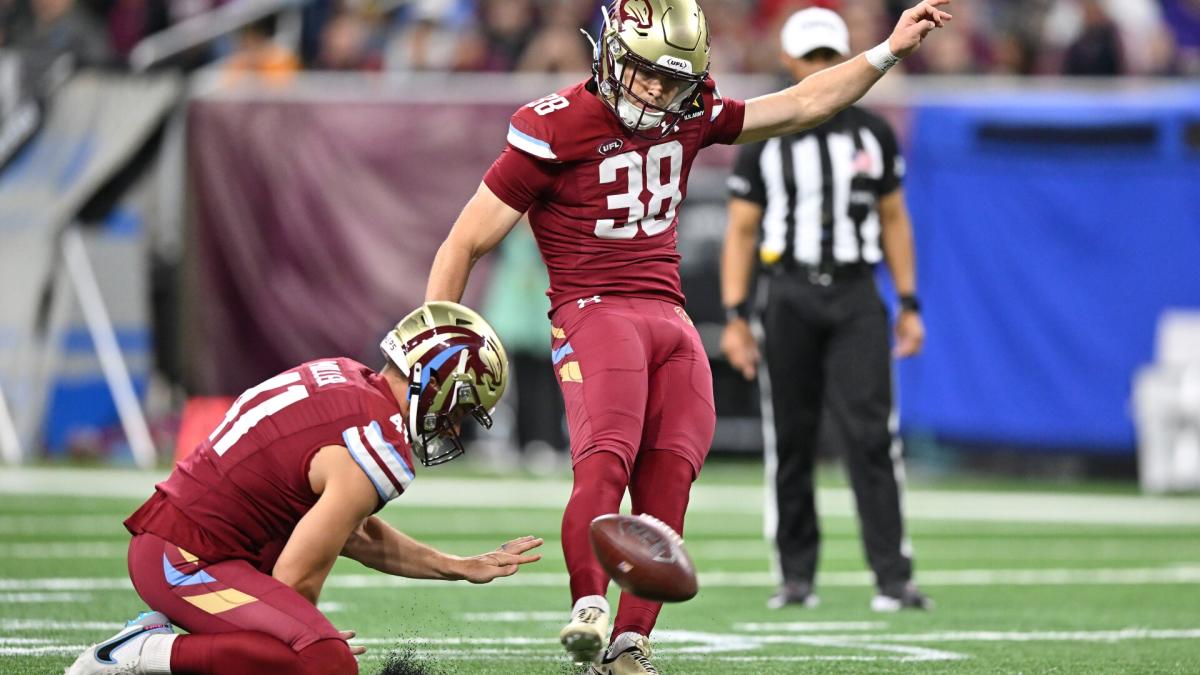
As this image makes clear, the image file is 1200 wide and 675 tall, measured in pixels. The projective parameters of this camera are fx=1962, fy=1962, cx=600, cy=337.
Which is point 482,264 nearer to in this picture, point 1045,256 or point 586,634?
point 1045,256

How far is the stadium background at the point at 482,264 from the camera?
12.6 m

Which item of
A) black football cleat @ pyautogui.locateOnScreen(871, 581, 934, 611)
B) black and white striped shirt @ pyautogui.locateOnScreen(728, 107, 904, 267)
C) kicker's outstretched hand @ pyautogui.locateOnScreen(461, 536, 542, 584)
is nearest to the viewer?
kicker's outstretched hand @ pyautogui.locateOnScreen(461, 536, 542, 584)

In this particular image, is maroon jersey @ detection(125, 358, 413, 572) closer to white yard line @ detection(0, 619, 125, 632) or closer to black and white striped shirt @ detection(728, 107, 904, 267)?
white yard line @ detection(0, 619, 125, 632)

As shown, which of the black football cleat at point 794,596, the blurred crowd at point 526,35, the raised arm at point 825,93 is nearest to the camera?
the raised arm at point 825,93

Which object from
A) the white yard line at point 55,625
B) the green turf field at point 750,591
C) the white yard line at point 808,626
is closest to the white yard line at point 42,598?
the green turf field at point 750,591

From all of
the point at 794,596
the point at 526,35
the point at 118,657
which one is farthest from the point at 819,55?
the point at 526,35

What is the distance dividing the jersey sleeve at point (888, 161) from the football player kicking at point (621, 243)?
213 centimetres

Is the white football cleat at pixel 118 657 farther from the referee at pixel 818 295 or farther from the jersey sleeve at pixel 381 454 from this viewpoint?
the referee at pixel 818 295

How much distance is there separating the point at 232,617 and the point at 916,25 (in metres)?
2.39

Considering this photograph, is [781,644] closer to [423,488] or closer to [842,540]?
[842,540]

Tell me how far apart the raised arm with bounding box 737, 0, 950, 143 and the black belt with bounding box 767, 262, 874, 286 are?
6.01 feet

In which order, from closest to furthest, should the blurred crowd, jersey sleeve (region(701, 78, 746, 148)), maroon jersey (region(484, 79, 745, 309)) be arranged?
maroon jersey (region(484, 79, 745, 309))
jersey sleeve (region(701, 78, 746, 148))
the blurred crowd

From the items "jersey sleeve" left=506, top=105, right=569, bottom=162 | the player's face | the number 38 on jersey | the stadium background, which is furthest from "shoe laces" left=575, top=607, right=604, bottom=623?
the stadium background

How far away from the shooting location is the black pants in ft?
23.1
